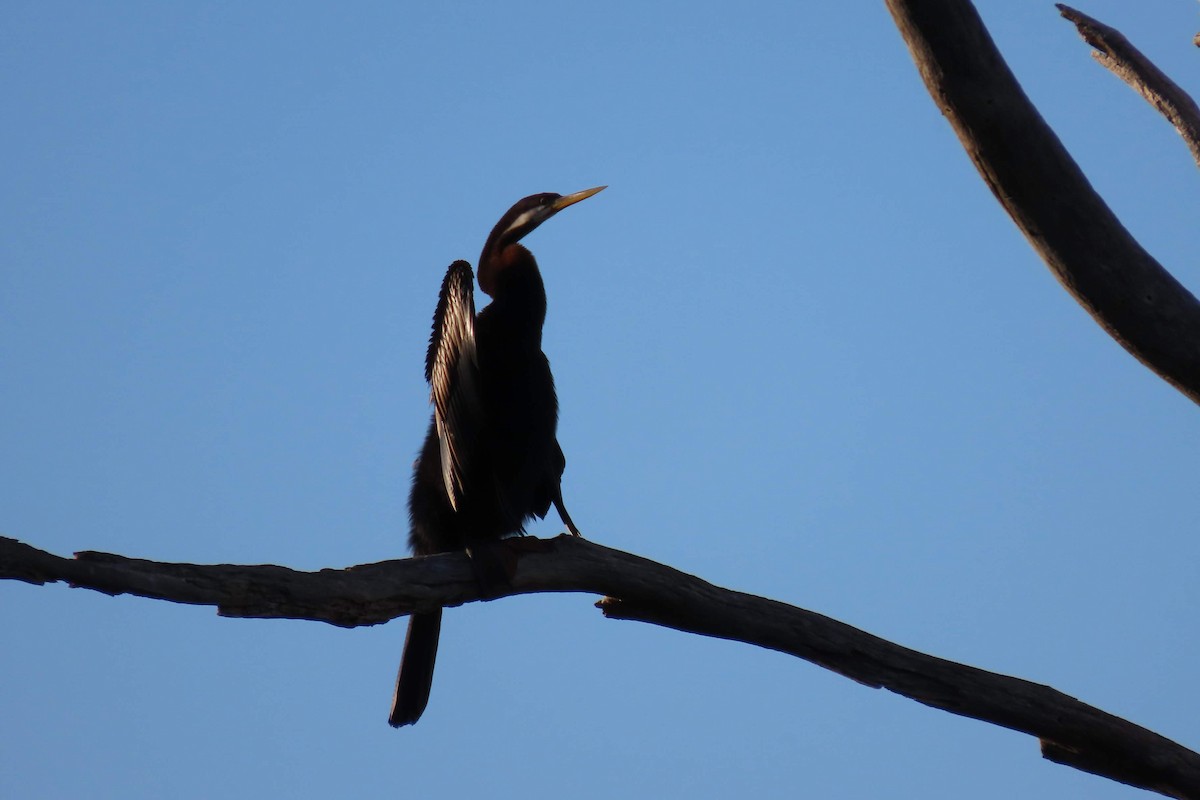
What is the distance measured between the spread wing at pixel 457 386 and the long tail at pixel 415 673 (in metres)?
0.41

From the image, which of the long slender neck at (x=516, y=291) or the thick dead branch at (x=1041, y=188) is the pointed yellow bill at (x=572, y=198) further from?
the thick dead branch at (x=1041, y=188)

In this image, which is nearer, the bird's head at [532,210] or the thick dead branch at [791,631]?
the thick dead branch at [791,631]

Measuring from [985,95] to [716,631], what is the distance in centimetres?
153

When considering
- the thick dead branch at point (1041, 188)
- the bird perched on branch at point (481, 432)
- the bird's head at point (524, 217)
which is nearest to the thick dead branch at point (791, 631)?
the bird perched on branch at point (481, 432)

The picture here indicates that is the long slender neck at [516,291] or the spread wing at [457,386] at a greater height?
the long slender neck at [516,291]

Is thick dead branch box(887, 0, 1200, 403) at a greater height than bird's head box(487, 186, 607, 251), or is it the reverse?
bird's head box(487, 186, 607, 251)

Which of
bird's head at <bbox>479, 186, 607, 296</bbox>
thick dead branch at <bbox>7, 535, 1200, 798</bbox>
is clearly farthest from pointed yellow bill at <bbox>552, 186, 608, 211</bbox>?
thick dead branch at <bbox>7, 535, 1200, 798</bbox>

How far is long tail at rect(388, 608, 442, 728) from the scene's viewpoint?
3.66 m

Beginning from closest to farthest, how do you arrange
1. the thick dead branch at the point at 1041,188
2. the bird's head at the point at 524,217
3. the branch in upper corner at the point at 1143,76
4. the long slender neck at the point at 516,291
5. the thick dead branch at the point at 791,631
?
1. the thick dead branch at the point at 1041,188
2. the thick dead branch at the point at 791,631
3. the branch in upper corner at the point at 1143,76
4. the long slender neck at the point at 516,291
5. the bird's head at the point at 524,217

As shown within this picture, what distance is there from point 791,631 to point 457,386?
137 centimetres

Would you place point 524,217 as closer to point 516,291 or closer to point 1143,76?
point 516,291

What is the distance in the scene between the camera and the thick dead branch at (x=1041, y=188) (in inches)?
104

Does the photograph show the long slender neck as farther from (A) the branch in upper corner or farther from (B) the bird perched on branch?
(A) the branch in upper corner

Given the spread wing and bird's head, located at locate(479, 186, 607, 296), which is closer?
the spread wing
